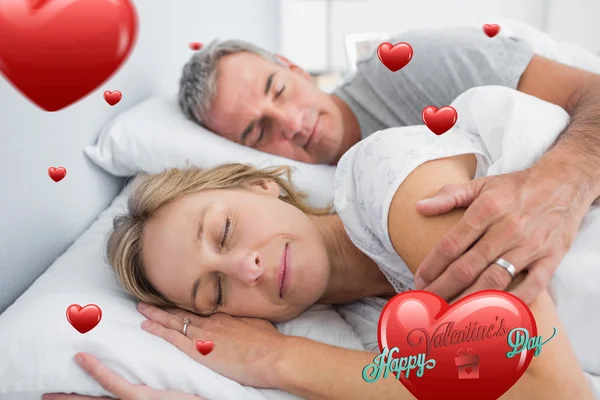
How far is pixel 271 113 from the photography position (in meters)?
1.37

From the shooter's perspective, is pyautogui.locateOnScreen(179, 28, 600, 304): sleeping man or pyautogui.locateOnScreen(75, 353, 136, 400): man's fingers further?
pyautogui.locateOnScreen(179, 28, 600, 304): sleeping man

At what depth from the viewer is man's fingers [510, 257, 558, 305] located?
0.63m

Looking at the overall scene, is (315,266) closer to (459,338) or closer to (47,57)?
(459,338)

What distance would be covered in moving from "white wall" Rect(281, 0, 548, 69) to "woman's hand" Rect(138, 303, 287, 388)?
8.58 ft

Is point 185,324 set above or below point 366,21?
above

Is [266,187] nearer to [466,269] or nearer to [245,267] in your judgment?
[245,267]

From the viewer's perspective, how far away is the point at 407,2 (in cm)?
332

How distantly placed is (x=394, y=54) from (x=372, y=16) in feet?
9.26

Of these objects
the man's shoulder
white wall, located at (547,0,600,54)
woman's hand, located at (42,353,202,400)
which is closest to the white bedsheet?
woman's hand, located at (42,353,202,400)

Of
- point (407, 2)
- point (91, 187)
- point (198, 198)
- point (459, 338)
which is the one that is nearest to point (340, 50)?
point (407, 2)

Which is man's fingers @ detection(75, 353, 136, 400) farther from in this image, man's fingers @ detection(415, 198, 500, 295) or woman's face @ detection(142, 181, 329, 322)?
man's fingers @ detection(415, 198, 500, 295)

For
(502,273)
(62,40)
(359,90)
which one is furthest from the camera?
(359,90)

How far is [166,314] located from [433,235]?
0.39 meters

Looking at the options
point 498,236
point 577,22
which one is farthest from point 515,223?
point 577,22
